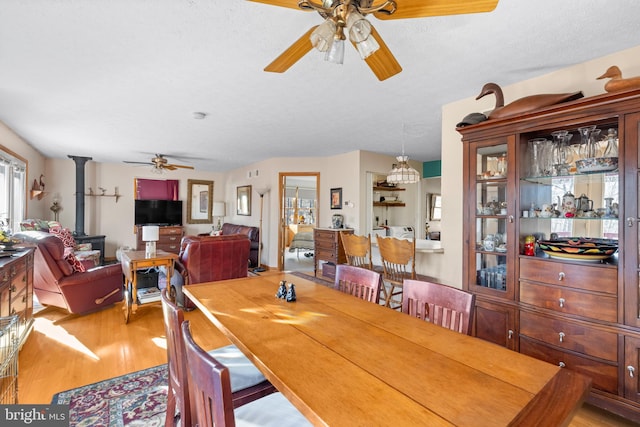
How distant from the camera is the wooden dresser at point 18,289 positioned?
2205mm

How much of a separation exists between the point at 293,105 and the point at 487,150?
1.94 metres

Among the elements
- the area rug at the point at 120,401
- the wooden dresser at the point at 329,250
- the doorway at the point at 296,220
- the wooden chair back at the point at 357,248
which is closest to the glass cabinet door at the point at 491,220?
the wooden chair back at the point at 357,248

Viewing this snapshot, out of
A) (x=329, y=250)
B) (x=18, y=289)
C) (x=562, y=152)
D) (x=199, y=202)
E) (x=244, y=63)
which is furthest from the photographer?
(x=199, y=202)

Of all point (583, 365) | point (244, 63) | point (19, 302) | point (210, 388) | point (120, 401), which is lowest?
point (120, 401)

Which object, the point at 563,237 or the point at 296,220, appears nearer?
the point at 563,237

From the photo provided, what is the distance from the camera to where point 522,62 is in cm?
227


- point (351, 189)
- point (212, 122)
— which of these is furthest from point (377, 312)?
point (351, 189)

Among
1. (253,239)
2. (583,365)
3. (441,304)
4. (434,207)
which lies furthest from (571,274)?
(253,239)

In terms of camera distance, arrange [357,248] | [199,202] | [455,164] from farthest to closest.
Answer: [199,202] < [357,248] < [455,164]

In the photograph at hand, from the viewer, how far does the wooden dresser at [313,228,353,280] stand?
16.6 feet

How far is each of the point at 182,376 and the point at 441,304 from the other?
1.20m

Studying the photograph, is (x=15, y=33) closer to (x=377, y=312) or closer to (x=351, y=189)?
(x=377, y=312)

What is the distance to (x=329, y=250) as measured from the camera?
5180 millimetres

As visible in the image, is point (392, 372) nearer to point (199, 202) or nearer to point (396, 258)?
point (396, 258)
